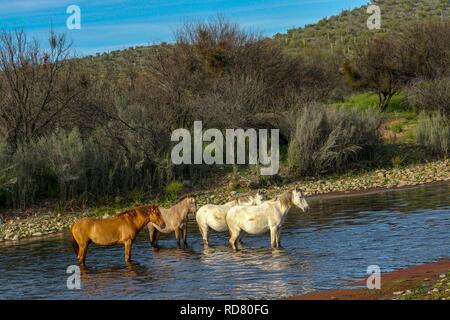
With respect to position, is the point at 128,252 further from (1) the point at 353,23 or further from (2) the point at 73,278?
(1) the point at 353,23

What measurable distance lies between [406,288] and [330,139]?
17968 mm

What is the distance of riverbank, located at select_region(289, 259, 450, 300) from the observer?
1014 centimetres

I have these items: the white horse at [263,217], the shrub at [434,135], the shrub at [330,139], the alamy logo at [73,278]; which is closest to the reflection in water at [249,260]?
the alamy logo at [73,278]

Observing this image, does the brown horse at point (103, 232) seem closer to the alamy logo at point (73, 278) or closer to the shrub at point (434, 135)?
the alamy logo at point (73, 278)

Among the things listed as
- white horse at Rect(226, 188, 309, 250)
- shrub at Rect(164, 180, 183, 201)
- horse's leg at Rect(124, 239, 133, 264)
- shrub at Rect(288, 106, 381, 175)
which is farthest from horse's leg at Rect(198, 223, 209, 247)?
shrub at Rect(288, 106, 381, 175)

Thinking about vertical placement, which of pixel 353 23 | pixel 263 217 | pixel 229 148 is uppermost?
pixel 353 23

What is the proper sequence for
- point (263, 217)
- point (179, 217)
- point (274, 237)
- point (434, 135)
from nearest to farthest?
1. point (274, 237)
2. point (263, 217)
3. point (179, 217)
4. point (434, 135)

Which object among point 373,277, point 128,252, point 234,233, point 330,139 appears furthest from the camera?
point 330,139

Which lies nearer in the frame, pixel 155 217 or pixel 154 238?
pixel 155 217

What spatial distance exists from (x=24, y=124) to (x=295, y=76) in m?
17.4

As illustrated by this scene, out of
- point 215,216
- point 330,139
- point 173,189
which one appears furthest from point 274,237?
point 330,139

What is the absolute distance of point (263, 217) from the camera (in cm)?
1573

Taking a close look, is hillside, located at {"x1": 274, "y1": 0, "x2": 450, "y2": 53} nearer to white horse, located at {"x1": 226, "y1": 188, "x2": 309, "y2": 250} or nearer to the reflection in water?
the reflection in water
